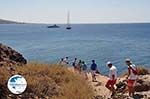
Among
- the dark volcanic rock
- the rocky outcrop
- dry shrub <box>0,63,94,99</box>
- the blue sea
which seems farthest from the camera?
the blue sea

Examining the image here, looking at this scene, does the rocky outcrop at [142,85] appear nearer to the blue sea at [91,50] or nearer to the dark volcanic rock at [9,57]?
the dark volcanic rock at [9,57]

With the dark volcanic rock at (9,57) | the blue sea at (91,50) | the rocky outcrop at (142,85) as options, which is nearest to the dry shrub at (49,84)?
the dark volcanic rock at (9,57)

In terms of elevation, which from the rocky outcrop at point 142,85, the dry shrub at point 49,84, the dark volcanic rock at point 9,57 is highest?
the dark volcanic rock at point 9,57

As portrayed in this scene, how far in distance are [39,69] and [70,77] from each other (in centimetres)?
131

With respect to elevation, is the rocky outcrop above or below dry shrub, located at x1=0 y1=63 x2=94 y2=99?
below

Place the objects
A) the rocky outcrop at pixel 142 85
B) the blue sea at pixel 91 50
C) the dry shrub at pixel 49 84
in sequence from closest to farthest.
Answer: the dry shrub at pixel 49 84, the rocky outcrop at pixel 142 85, the blue sea at pixel 91 50

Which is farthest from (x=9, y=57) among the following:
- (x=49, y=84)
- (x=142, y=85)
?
(x=142, y=85)

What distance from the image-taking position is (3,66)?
1423 cm

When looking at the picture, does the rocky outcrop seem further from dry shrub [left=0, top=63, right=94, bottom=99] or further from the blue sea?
the blue sea

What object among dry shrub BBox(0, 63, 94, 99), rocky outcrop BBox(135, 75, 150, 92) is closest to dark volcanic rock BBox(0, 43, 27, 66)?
dry shrub BBox(0, 63, 94, 99)

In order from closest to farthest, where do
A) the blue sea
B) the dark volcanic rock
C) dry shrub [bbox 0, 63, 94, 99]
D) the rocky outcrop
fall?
dry shrub [bbox 0, 63, 94, 99], the rocky outcrop, the dark volcanic rock, the blue sea

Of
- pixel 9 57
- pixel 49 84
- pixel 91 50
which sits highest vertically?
pixel 9 57

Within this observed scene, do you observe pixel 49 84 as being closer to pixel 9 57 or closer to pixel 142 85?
pixel 9 57

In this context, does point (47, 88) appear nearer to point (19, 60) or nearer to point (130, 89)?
point (130, 89)
